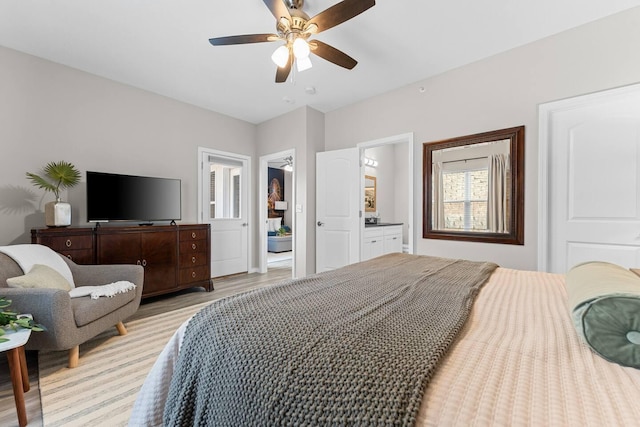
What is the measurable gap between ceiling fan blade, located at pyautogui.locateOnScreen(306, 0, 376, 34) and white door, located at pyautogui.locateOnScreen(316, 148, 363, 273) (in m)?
2.00

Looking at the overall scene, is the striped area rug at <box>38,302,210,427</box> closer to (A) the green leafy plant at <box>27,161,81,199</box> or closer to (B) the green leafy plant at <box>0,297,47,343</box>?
(B) the green leafy plant at <box>0,297,47,343</box>

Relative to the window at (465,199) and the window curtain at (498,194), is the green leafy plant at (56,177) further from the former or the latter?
the window curtain at (498,194)

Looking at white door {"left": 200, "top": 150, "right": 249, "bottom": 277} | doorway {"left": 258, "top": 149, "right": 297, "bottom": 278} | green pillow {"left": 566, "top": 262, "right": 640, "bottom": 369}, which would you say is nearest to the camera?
green pillow {"left": 566, "top": 262, "right": 640, "bottom": 369}

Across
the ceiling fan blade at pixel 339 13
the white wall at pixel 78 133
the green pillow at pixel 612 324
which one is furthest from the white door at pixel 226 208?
the green pillow at pixel 612 324

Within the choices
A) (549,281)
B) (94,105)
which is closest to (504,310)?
(549,281)

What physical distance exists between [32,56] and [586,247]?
5.55 metres

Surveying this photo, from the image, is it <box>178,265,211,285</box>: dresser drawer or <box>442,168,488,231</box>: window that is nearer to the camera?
<box>442,168,488,231</box>: window

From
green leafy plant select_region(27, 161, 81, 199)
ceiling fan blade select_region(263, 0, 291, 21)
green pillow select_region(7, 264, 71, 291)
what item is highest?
ceiling fan blade select_region(263, 0, 291, 21)

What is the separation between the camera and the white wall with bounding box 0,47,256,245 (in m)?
2.67

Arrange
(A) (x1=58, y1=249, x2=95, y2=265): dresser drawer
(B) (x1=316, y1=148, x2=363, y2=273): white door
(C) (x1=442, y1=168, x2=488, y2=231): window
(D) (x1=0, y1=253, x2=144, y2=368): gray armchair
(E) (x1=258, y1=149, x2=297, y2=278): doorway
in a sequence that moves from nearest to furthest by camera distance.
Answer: (D) (x1=0, y1=253, x2=144, y2=368): gray armchair, (A) (x1=58, y1=249, x2=95, y2=265): dresser drawer, (C) (x1=442, y1=168, x2=488, y2=231): window, (B) (x1=316, y1=148, x2=363, y2=273): white door, (E) (x1=258, y1=149, x2=297, y2=278): doorway

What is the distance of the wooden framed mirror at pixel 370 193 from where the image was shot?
558 cm

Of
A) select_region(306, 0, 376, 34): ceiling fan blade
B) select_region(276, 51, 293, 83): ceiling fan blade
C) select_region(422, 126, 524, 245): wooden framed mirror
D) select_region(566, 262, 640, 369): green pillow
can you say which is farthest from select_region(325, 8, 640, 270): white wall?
select_region(566, 262, 640, 369): green pillow

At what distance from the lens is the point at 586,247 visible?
235cm

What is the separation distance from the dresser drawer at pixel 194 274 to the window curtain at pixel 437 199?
2.98 metres
